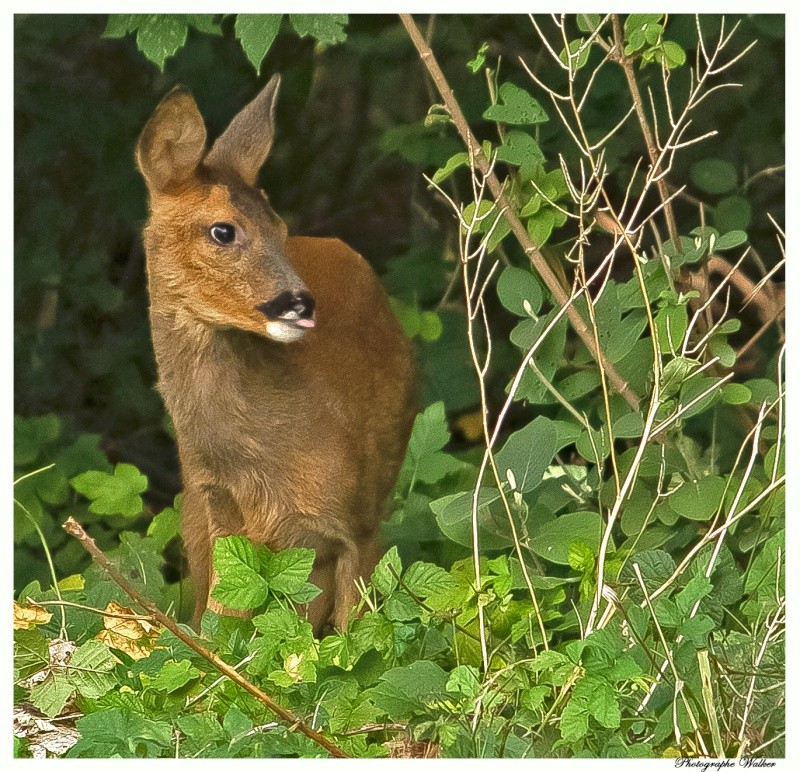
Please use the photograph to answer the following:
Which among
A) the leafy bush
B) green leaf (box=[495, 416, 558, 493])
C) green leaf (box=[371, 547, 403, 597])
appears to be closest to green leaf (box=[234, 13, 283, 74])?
the leafy bush

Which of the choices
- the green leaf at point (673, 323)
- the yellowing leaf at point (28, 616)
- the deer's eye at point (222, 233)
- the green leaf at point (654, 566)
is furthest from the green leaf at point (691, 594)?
the yellowing leaf at point (28, 616)

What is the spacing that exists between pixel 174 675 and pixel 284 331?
2.52 feet

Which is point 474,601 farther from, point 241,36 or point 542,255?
point 241,36

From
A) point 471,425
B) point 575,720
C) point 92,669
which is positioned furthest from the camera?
point 471,425

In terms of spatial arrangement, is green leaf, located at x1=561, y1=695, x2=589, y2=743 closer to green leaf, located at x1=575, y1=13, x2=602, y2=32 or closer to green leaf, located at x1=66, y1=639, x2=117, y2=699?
green leaf, located at x1=66, y1=639, x2=117, y2=699

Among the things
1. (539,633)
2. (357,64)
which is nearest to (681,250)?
(539,633)

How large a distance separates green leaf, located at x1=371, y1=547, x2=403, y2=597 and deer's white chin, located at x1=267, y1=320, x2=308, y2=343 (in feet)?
1.70

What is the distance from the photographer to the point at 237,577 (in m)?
3.07

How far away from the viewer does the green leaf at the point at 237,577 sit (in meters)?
3.05

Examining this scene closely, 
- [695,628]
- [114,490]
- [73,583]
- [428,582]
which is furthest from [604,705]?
[114,490]

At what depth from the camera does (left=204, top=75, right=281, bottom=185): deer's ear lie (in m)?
3.22

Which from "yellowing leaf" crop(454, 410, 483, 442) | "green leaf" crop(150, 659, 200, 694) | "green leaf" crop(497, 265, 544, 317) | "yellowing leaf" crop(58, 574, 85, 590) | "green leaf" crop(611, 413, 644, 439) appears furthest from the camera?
"yellowing leaf" crop(454, 410, 483, 442)

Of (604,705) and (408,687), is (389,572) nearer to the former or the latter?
(408,687)

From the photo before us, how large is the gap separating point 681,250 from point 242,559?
1.31 meters
